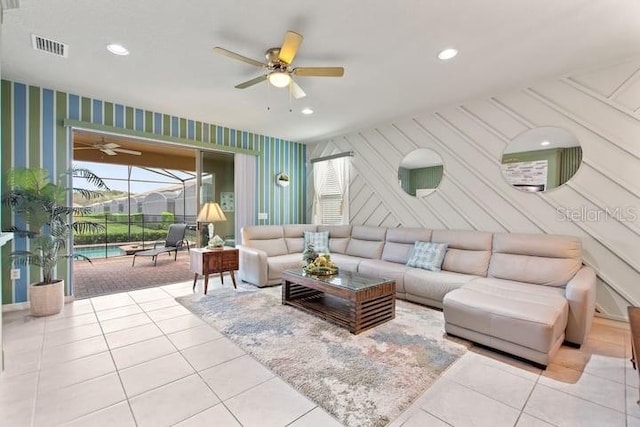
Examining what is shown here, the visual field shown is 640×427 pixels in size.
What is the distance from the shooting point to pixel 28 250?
345 centimetres

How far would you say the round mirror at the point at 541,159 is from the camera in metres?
3.17

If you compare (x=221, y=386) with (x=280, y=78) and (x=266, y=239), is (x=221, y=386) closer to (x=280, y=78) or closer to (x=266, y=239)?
(x=280, y=78)

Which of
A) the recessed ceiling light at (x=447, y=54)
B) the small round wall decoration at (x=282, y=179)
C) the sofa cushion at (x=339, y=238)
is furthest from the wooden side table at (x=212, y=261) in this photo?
the recessed ceiling light at (x=447, y=54)

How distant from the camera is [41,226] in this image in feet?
10.9

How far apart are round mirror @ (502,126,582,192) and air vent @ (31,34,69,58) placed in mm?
4743

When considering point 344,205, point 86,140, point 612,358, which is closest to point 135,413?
point 612,358

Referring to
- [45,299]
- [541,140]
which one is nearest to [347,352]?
[541,140]

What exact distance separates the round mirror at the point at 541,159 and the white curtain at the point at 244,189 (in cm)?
400

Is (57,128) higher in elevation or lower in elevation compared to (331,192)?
higher

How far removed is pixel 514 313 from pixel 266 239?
365 cm

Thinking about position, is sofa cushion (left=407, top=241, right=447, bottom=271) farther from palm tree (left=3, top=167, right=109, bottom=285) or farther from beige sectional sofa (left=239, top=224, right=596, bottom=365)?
palm tree (left=3, top=167, right=109, bottom=285)

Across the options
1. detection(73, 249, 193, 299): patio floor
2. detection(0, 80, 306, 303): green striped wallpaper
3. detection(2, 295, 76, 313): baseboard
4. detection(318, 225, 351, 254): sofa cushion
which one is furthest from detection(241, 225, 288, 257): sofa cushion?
detection(2, 295, 76, 313): baseboard

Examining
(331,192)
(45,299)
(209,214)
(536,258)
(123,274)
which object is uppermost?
(331,192)

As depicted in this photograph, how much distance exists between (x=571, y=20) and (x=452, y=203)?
2.31 m
